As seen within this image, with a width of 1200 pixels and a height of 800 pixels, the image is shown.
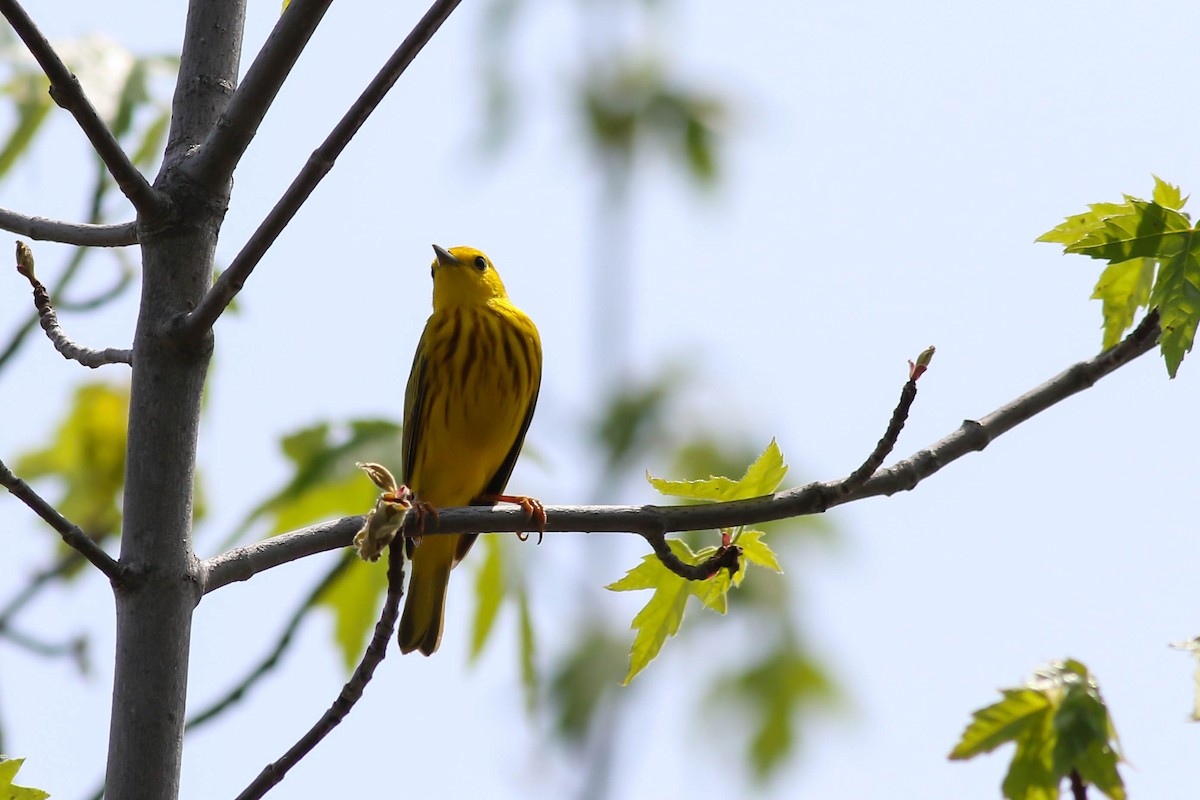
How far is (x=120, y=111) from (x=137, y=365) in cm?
179

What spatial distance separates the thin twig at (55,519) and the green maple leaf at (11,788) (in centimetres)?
32

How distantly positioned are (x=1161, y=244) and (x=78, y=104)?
193 centimetres

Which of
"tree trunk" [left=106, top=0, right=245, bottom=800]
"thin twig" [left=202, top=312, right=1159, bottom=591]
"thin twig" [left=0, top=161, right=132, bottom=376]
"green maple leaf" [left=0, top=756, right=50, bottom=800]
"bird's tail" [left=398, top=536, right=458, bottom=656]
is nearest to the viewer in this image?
"green maple leaf" [left=0, top=756, right=50, bottom=800]

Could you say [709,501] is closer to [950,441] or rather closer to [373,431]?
[950,441]

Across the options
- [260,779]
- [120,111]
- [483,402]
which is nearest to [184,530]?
[260,779]

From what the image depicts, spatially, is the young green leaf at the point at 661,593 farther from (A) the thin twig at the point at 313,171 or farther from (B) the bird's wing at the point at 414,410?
(B) the bird's wing at the point at 414,410

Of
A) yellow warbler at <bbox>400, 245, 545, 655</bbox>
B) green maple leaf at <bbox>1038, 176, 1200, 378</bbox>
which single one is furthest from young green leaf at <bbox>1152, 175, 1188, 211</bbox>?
yellow warbler at <bbox>400, 245, 545, 655</bbox>

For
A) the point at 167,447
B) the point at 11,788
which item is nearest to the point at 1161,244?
the point at 167,447

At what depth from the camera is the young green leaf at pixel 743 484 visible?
7.88ft

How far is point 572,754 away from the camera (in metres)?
6.01

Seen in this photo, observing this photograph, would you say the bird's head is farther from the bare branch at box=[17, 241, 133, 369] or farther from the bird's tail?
the bare branch at box=[17, 241, 133, 369]

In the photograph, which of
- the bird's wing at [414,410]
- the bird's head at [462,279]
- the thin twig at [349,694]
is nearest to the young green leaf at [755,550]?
the thin twig at [349,694]

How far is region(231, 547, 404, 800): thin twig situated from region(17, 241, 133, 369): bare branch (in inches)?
26.3

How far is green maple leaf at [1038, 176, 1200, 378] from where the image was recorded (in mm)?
2246
